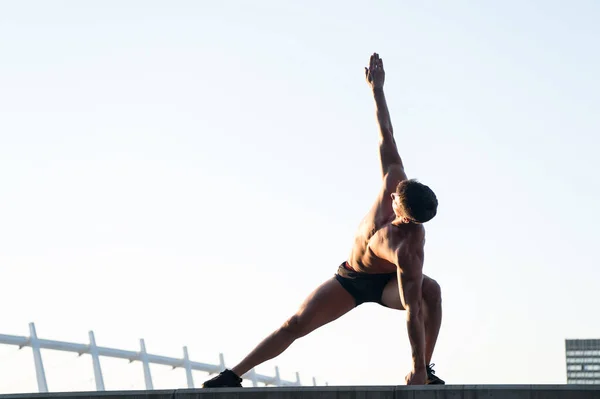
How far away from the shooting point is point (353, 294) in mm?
10133

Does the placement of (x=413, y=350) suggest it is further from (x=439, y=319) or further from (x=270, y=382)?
(x=270, y=382)

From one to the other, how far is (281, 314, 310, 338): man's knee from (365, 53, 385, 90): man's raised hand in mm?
2016

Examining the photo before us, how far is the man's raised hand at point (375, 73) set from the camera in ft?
34.5

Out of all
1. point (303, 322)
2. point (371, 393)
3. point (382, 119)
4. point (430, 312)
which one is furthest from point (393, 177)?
point (371, 393)

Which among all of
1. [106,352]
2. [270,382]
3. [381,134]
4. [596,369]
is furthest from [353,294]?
[596,369]

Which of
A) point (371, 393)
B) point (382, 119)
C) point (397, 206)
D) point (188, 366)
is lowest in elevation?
point (188, 366)

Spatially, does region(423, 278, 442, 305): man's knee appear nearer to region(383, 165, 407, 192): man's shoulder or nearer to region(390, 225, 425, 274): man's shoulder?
region(390, 225, 425, 274): man's shoulder

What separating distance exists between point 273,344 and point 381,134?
1.91 meters

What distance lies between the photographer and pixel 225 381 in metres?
10.1

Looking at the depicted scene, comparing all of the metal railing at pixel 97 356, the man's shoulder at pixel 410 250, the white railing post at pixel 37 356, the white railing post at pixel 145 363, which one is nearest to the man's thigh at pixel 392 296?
the man's shoulder at pixel 410 250

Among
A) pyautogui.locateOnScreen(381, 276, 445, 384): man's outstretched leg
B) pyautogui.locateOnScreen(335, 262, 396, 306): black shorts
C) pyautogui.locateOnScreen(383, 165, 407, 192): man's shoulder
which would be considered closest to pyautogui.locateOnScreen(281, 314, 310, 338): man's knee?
pyautogui.locateOnScreen(335, 262, 396, 306): black shorts

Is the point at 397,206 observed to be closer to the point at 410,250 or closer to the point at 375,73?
the point at 410,250

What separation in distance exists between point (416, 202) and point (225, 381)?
2208 mm

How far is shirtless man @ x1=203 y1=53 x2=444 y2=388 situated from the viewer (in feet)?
30.6
